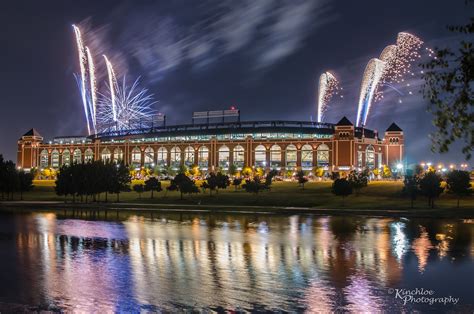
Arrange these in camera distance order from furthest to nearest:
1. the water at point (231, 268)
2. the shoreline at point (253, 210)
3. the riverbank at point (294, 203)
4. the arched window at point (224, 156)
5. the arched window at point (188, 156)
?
the arched window at point (188, 156)
the arched window at point (224, 156)
the riverbank at point (294, 203)
the shoreline at point (253, 210)
the water at point (231, 268)

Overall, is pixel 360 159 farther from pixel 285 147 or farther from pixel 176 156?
pixel 176 156

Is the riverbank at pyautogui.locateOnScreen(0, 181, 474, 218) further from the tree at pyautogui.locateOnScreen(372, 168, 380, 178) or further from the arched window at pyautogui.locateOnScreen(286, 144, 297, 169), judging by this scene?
the arched window at pyautogui.locateOnScreen(286, 144, 297, 169)

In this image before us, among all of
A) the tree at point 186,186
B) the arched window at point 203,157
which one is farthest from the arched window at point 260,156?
the tree at point 186,186

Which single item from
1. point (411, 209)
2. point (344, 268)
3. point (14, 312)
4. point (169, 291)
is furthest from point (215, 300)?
point (411, 209)

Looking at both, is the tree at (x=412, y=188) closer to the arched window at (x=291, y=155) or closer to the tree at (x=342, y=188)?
the tree at (x=342, y=188)

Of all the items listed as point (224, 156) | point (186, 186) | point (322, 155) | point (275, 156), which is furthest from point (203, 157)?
point (186, 186)

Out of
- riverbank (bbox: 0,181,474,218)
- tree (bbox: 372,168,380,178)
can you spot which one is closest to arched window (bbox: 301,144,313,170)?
tree (bbox: 372,168,380,178)
